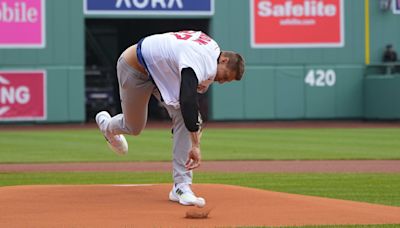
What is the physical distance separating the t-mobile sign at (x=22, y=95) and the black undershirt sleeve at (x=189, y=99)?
71.6 feet

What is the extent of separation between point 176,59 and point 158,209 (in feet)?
4.20

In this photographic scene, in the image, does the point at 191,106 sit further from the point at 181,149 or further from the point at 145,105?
the point at 145,105

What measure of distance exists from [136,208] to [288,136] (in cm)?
1535

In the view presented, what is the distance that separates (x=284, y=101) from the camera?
103 feet

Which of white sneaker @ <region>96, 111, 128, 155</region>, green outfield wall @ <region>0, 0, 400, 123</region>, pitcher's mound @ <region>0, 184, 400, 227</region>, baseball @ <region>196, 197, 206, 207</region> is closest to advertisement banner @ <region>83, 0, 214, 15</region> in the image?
green outfield wall @ <region>0, 0, 400, 123</region>

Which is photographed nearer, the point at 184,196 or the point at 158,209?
the point at 158,209

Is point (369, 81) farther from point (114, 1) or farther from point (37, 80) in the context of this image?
point (37, 80)

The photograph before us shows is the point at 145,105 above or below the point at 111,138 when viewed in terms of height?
above

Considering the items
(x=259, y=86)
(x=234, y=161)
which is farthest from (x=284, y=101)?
(x=234, y=161)

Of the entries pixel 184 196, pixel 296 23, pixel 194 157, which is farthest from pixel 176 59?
pixel 296 23

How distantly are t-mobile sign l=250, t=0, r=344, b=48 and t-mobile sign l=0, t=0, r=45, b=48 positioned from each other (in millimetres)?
6923

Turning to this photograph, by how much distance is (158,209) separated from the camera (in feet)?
26.0

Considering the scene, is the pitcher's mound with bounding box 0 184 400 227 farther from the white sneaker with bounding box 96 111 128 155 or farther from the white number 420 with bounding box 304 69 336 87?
the white number 420 with bounding box 304 69 336 87

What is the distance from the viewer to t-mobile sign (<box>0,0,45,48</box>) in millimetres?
28812
